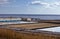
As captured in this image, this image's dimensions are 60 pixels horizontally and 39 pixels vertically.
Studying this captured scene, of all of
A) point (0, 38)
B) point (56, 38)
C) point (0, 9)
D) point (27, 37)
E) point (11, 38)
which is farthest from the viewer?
point (0, 9)

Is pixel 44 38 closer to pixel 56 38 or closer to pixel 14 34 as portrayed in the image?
pixel 56 38

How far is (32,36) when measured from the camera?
161 centimetres

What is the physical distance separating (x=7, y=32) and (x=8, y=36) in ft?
0.38

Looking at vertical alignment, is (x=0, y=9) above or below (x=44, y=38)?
below

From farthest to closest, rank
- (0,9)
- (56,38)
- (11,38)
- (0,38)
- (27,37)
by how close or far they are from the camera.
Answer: (0,9)
(0,38)
(11,38)
(27,37)
(56,38)

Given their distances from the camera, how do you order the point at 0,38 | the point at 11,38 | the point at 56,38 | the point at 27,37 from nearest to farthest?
the point at 56,38 < the point at 27,37 < the point at 11,38 < the point at 0,38

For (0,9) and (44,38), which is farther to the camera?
(0,9)

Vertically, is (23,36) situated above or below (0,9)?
above

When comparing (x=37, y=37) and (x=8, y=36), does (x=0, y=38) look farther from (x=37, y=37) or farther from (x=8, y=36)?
(x=37, y=37)

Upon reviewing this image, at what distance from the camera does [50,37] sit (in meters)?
1.51

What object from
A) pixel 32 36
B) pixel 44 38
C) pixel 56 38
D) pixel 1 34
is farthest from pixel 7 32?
pixel 56 38

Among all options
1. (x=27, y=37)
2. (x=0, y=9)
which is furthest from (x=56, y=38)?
(x=0, y=9)

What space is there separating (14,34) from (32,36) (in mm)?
272

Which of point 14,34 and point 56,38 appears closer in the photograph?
point 56,38
